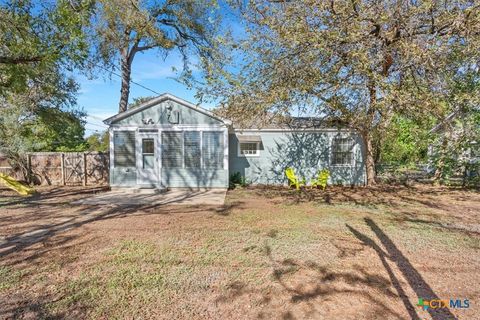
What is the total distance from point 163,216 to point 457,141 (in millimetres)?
8300

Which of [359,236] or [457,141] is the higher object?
[457,141]

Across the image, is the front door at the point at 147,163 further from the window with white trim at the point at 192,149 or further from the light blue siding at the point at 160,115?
the window with white trim at the point at 192,149

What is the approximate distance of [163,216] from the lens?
6.35 metres

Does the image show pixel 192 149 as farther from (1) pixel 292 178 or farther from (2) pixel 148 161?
(1) pixel 292 178

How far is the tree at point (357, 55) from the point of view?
565 centimetres

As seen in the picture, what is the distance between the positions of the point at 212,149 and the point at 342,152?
6.15 m

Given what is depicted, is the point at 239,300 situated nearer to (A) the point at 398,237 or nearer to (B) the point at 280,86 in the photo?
(A) the point at 398,237

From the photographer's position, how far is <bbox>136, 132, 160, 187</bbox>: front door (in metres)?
9.76

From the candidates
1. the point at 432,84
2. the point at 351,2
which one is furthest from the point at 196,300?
the point at 432,84

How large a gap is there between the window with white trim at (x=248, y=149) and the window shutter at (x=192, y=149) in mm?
2406

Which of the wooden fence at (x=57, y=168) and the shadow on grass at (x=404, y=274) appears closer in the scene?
the shadow on grass at (x=404, y=274)

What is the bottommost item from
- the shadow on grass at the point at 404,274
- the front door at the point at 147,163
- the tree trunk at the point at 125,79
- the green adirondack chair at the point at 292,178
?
the shadow on grass at the point at 404,274

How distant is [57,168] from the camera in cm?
1155

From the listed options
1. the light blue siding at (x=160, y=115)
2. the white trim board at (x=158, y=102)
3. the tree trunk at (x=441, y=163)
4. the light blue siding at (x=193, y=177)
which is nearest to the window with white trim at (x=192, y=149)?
the light blue siding at (x=193, y=177)
